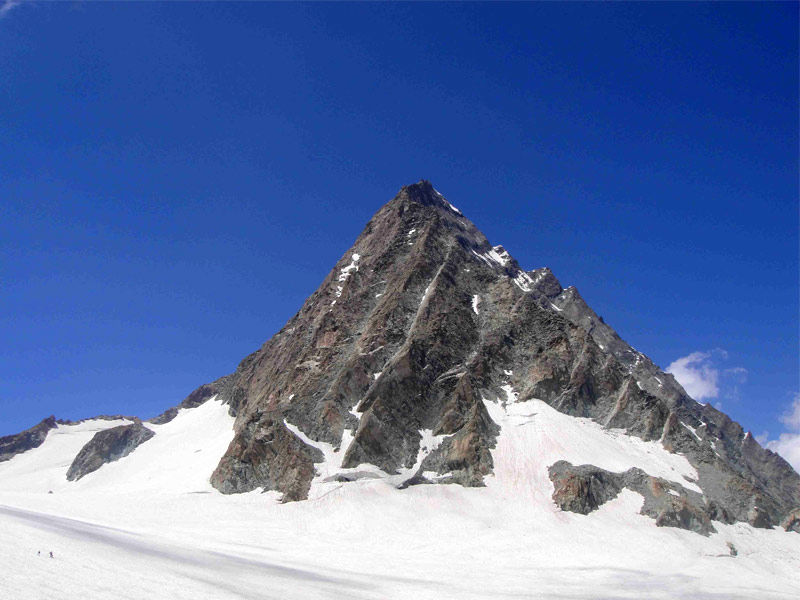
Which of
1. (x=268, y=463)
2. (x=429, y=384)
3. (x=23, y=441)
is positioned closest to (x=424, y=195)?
(x=429, y=384)

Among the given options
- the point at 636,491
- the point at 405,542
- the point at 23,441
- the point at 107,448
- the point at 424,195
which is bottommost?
the point at 23,441

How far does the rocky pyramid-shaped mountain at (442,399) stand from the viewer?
2037 inches

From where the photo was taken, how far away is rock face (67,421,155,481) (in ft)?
312

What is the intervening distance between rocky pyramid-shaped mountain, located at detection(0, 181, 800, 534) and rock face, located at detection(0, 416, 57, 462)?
48.3 metres

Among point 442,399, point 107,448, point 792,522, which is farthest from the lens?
point 107,448

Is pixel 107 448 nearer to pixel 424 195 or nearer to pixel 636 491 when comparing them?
pixel 424 195

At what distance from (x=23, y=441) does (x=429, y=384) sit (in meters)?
117

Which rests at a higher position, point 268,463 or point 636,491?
point 636,491

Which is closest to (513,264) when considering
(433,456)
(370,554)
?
(433,456)

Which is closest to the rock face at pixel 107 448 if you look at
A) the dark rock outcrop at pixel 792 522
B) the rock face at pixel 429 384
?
the rock face at pixel 429 384

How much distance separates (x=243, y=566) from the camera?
2750 centimetres

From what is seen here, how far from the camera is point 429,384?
204 ft

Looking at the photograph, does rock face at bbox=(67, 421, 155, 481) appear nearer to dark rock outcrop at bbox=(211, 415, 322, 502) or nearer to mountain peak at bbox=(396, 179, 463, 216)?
dark rock outcrop at bbox=(211, 415, 322, 502)

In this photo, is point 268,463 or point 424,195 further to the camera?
point 424,195
